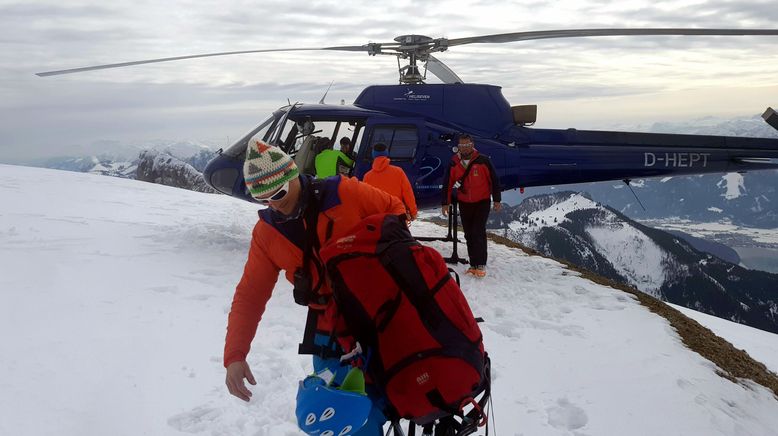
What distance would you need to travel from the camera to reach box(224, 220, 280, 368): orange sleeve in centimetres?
235

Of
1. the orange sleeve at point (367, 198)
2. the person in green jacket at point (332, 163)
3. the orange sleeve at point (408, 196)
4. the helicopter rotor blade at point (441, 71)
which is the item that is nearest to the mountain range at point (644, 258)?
the helicopter rotor blade at point (441, 71)

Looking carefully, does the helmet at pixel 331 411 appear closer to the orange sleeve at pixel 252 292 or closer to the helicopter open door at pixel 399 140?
the orange sleeve at pixel 252 292

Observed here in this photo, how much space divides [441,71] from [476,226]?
9.59 feet

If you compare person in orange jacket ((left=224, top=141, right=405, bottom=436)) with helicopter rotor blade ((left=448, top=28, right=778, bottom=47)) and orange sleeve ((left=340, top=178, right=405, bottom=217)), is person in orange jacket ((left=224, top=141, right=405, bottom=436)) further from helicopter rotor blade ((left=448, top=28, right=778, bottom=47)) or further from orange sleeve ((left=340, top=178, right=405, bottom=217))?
helicopter rotor blade ((left=448, top=28, right=778, bottom=47))

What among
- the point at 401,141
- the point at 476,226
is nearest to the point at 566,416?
the point at 476,226

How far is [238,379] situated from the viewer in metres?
2.24

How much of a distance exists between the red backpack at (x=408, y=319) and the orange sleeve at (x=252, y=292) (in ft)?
1.58

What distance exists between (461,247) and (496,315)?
360 cm

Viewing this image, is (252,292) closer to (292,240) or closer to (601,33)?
(292,240)

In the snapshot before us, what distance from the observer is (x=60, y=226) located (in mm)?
8922

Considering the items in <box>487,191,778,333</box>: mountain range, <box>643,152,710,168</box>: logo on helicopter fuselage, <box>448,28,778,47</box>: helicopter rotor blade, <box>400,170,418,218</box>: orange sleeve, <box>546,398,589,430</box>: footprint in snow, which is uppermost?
<box>448,28,778,47</box>: helicopter rotor blade

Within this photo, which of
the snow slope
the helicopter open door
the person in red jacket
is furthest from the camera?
the helicopter open door

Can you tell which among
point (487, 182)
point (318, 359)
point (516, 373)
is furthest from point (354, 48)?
point (318, 359)

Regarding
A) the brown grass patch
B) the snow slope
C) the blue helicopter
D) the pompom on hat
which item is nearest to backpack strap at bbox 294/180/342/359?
the snow slope
